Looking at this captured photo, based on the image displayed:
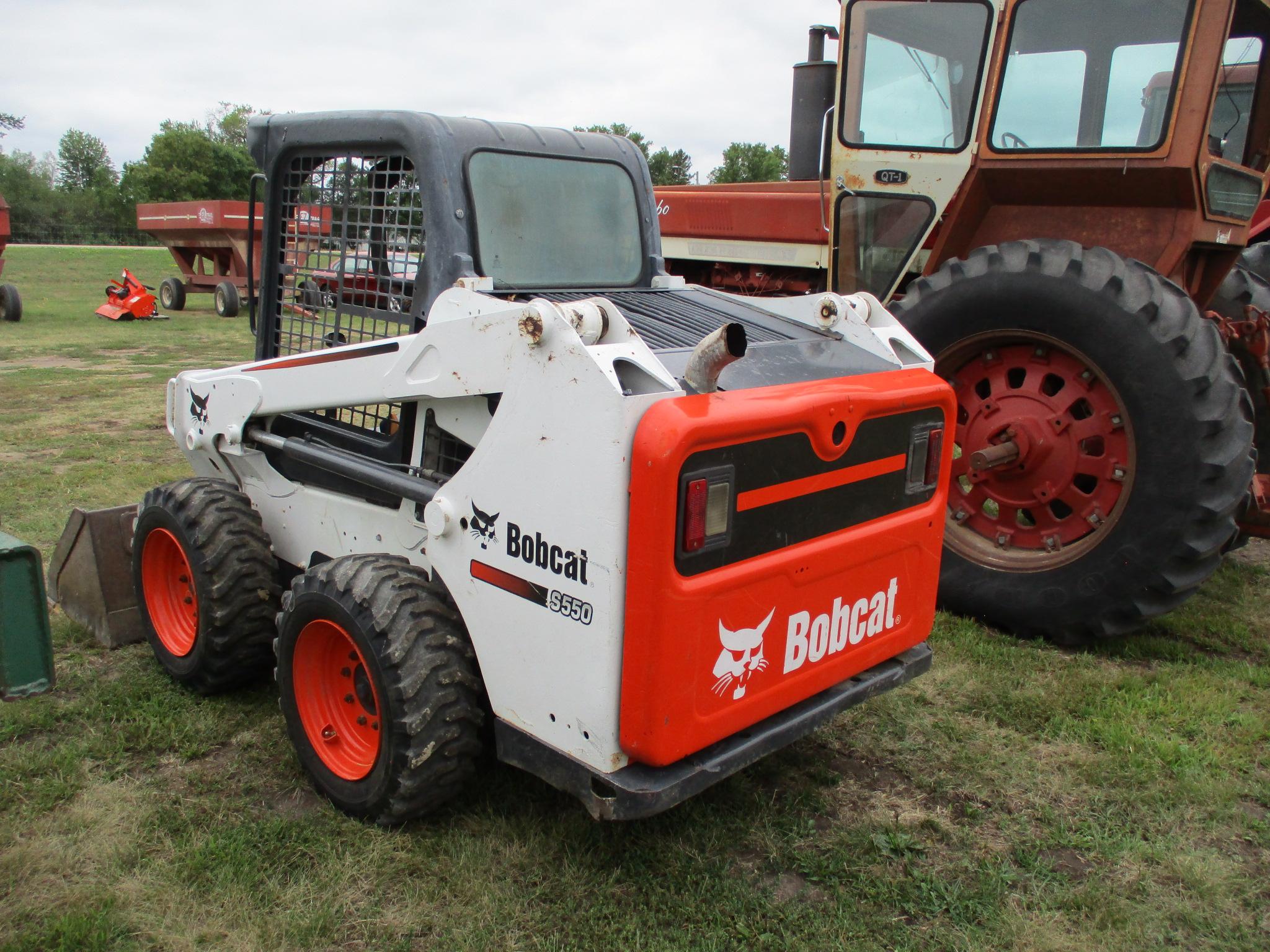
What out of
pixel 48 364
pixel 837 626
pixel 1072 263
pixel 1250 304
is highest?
pixel 1072 263

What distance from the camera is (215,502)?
360 cm

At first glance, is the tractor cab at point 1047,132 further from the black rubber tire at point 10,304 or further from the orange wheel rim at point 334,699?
the black rubber tire at point 10,304

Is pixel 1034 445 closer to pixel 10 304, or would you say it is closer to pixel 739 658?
pixel 739 658

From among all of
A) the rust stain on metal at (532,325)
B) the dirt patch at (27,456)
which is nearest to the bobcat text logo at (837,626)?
the rust stain on metal at (532,325)

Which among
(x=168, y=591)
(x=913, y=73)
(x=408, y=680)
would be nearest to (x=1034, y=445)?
(x=913, y=73)

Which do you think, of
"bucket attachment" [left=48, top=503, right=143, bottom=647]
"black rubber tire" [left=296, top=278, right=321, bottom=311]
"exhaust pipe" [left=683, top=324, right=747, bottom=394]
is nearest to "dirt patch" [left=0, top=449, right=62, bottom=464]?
"bucket attachment" [left=48, top=503, right=143, bottom=647]

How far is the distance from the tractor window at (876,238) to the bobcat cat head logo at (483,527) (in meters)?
3.48

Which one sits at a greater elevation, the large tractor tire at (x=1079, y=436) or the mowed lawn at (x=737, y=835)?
the large tractor tire at (x=1079, y=436)

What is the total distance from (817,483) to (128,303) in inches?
642

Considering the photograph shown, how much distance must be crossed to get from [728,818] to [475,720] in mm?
803

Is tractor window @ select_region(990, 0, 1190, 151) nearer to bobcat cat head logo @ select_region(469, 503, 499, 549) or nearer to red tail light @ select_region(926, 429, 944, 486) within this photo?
red tail light @ select_region(926, 429, 944, 486)

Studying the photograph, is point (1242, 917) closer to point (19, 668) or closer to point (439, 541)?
point (439, 541)

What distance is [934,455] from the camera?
Answer: 312 centimetres

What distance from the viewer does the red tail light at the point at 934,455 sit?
3.11 meters
